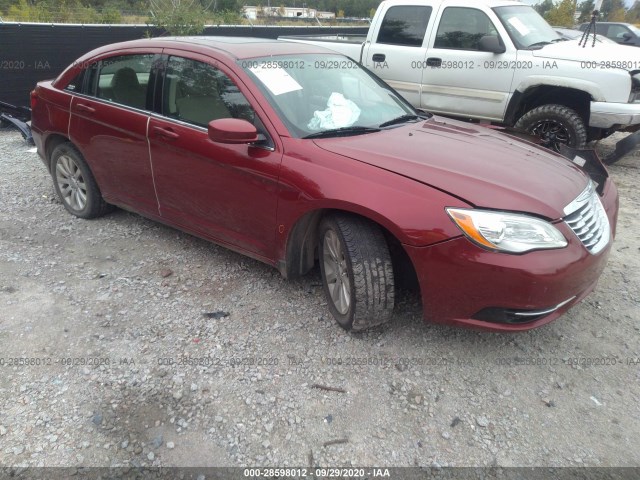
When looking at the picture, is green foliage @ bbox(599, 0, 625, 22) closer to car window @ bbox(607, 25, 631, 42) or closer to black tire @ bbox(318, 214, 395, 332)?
car window @ bbox(607, 25, 631, 42)

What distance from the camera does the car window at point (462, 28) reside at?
20.6ft

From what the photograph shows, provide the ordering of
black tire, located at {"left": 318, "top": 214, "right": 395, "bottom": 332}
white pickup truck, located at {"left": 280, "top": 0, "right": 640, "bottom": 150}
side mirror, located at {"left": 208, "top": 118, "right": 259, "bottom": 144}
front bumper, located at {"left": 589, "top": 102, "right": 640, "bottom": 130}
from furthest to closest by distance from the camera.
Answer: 1. white pickup truck, located at {"left": 280, "top": 0, "right": 640, "bottom": 150}
2. front bumper, located at {"left": 589, "top": 102, "right": 640, "bottom": 130}
3. side mirror, located at {"left": 208, "top": 118, "right": 259, "bottom": 144}
4. black tire, located at {"left": 318, "top": 214, "right": 395, "bottom": 332}

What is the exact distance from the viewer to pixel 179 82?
358 cm

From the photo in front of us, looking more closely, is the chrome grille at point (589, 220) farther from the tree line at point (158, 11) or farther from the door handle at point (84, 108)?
the tree line at point (158, 11)

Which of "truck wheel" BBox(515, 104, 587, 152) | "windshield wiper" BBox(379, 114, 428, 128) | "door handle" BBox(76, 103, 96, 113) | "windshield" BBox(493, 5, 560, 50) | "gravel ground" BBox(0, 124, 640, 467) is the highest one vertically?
"windshield" BBox(493, 5, 560, 50)

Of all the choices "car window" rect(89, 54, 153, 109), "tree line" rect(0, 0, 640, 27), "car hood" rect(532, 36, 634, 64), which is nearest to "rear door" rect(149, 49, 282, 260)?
"car window" rect(89, 54, 153, 109)

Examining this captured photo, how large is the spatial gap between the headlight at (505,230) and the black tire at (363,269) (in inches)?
19.0

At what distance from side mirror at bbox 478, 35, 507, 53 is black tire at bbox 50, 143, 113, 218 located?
470 cm

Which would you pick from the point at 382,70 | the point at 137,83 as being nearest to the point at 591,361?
the point at 137,83

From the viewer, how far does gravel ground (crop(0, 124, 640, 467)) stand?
89.6 inches

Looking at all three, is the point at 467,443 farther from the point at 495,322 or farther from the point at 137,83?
the point at 137,83

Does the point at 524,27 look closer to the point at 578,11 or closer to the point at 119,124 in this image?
the point at 119,124

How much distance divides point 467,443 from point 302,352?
3.34 feet

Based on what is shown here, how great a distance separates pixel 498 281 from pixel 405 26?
17.8 ft
